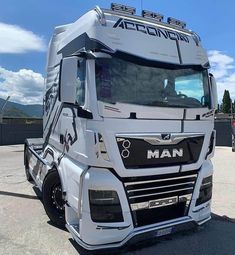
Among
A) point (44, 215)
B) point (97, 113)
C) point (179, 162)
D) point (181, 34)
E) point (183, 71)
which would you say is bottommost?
point (44, 215)

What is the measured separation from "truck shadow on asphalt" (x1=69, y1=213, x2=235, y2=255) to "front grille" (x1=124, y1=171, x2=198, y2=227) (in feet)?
1.33

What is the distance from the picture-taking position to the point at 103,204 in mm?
5215

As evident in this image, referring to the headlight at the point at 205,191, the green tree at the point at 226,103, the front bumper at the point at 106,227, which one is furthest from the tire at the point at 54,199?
the green tree at the point at 226,103

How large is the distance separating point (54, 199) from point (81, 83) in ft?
7.42

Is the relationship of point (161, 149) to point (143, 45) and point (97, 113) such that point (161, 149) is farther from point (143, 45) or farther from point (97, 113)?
point (143, 45)

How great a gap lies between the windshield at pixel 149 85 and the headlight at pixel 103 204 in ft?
3.85

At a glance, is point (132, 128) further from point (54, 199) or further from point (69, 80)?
point (54, 199)

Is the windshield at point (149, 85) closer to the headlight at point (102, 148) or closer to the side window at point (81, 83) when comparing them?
the side window at point (81, 83)

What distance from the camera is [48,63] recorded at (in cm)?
789

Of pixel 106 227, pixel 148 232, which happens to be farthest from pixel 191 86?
pixel 106 227

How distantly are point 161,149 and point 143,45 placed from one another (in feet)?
4.74

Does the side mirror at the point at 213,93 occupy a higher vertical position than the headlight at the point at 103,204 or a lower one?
higher

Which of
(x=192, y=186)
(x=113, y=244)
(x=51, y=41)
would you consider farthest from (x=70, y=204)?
(x=51, y=41)

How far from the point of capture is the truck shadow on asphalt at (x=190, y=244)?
18.4ft
